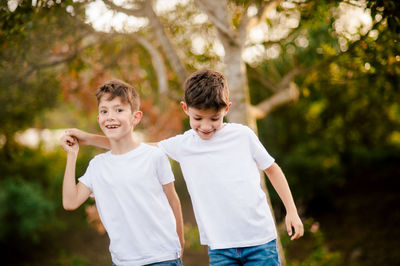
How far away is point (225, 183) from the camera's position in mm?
2016

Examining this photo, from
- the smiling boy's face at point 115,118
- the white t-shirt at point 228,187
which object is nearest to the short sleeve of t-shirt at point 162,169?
the white t-shirt at point 228,187

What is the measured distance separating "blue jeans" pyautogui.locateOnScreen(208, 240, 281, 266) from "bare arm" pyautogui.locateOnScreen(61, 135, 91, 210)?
76 cm

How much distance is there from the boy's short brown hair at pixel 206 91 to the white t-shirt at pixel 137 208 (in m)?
0.38

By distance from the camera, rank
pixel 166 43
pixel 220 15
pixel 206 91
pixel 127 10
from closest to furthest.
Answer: pixel 206 91 < pixel 220 15 < pixel 127 10 < pixel 166 43

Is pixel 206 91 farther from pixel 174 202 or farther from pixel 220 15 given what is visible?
pixel 220 15

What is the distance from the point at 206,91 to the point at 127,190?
25.4 inches

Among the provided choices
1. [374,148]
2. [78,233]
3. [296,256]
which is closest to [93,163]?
[296,256]

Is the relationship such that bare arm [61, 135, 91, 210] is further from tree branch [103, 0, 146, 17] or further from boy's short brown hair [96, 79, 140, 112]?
tree branch [103, 0, 146, 17]

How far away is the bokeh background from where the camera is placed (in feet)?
12.1

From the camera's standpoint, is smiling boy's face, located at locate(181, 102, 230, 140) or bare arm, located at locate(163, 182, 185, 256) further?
bare arm, located at locate(163, 182, 185, 256)

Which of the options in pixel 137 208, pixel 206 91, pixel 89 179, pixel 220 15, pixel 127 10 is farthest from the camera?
pixel 127 10

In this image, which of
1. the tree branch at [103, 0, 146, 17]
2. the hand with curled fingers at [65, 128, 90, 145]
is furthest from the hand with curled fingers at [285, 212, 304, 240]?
the tree branch at [103, 0, 146, 17]

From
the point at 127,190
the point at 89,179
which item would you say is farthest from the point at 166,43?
the point at 127,190

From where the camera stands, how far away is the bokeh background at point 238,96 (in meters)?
3.70
